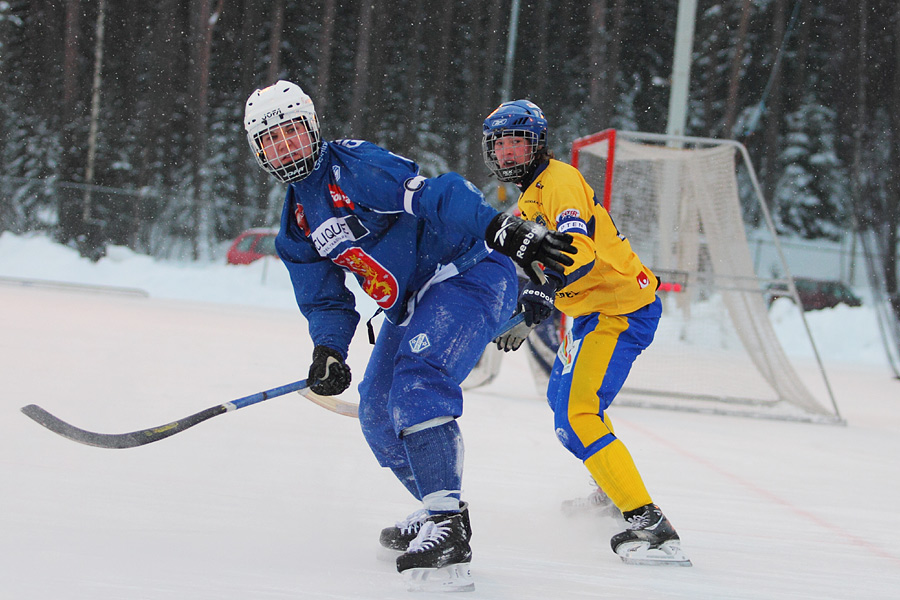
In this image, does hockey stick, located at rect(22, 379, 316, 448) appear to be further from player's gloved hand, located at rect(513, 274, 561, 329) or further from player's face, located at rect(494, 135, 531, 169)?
player's face, located at rect(494, 135, 531, 169)

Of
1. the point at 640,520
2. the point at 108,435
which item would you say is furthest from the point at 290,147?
the point at 640,520

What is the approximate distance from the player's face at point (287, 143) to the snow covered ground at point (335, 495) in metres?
1.03

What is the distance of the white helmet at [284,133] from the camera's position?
2.19 meters

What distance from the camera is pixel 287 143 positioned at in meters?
2.18

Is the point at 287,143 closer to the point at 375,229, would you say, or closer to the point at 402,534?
the point at 375,229

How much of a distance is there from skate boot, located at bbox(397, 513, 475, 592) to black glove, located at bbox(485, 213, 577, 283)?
66 cm

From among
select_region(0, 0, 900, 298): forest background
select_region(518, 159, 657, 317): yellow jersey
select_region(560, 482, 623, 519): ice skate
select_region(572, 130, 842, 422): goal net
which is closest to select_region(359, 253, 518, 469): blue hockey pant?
select_region(518, 159, 657, 317): yellow jersey

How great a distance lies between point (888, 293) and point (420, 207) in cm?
859

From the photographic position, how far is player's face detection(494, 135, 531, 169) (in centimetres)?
275

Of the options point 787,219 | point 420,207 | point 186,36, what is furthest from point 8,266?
point 787,219

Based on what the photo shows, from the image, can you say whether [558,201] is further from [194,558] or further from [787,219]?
[787,219]

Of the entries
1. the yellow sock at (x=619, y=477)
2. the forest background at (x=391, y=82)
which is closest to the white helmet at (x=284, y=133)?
the yellow sock at (x=619, y=477)

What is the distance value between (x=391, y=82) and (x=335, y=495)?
73.7 feet

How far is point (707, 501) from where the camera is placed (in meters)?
3.40
